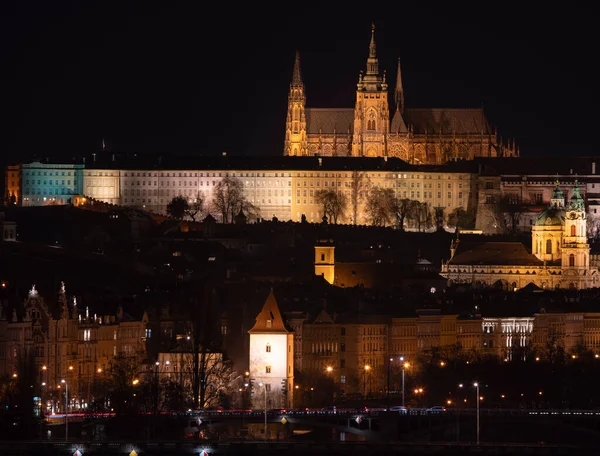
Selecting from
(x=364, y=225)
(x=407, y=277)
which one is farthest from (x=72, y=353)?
(x=364, y=225)

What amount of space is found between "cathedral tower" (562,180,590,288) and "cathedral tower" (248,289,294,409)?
64.2m

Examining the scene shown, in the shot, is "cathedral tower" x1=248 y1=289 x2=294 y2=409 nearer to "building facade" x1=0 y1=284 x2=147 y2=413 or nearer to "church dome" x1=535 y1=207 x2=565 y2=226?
"building facade" x1=0 y1=284 x2=147 y2=413

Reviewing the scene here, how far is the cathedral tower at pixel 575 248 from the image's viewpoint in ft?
529

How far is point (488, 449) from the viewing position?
78.4 m

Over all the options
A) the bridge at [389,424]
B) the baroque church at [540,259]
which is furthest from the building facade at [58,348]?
the baroque church at [540,259]

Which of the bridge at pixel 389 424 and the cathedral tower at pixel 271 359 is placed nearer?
the bridge at pixel 389 424

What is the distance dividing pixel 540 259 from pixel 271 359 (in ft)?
230

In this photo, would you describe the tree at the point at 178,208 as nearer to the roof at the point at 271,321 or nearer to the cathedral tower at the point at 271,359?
the roof at the point at 271,321

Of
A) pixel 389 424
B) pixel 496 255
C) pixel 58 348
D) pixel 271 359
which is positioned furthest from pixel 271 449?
pixel 496 255

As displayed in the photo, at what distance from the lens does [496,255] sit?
16388 cm

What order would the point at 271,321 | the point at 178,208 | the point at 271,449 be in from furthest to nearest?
the point at 178,208 → the point at 271,321 → the point at 271,449

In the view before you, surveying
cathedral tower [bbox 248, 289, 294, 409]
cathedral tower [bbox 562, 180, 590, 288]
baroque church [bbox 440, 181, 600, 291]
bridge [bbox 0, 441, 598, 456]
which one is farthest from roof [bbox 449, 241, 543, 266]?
bridge [bbox 0, 441, 598, 456]

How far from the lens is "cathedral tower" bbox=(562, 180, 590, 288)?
161125 millimetres

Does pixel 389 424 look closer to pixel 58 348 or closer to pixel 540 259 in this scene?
pixel 58 348
